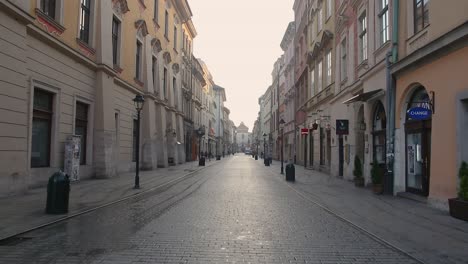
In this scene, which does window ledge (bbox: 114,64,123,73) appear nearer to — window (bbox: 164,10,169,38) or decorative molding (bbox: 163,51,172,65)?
decorative molding (bbox: 163,51,172,65)

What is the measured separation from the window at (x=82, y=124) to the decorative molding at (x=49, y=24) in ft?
12.5

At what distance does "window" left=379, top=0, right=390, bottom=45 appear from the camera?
15473mm

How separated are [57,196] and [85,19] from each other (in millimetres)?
11737

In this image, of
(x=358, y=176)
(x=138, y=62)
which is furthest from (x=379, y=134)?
(x=138, y=62)

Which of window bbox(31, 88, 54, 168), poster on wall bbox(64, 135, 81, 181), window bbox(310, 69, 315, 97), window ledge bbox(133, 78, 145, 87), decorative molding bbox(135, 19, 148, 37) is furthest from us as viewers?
window bbox(310, 69, 315, 97)

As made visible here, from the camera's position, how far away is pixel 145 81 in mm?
28734

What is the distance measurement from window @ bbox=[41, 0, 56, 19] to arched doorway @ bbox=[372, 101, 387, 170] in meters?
A: 13.4

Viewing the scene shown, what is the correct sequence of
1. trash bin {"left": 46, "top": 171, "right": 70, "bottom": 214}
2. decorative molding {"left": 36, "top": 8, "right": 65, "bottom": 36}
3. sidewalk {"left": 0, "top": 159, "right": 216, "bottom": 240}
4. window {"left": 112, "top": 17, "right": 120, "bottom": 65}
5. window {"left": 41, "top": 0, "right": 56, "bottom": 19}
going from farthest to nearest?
window {"left": 112, "top": 17, "right": 120, "bottom": 65} < window {"left": 41, "top": 0, "right": 56, "bottom": 19} < decorative molding {"left": 36, "top": 8, "right": 65, "bottom": 36} < trash bin {"left": 46, "top": 171, "right": 70, "bottom": 214} < sidewalk {"left": 0, "top": 159, "right": 216, "bottom": 240}

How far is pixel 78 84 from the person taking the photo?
17.8 m

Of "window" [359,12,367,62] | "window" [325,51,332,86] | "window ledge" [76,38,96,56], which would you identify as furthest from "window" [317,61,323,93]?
"window ledge" [76,38,96,56]

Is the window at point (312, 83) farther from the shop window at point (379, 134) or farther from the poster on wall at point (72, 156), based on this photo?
the poster on wall at point (72, 156)

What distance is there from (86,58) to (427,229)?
15123 mm

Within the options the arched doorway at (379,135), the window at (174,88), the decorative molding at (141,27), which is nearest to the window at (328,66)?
the arched doorway at (379,135)

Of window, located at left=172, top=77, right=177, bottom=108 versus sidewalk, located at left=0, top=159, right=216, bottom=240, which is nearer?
sidewalk, located at left=0, top=159, right=216, bottom=240
